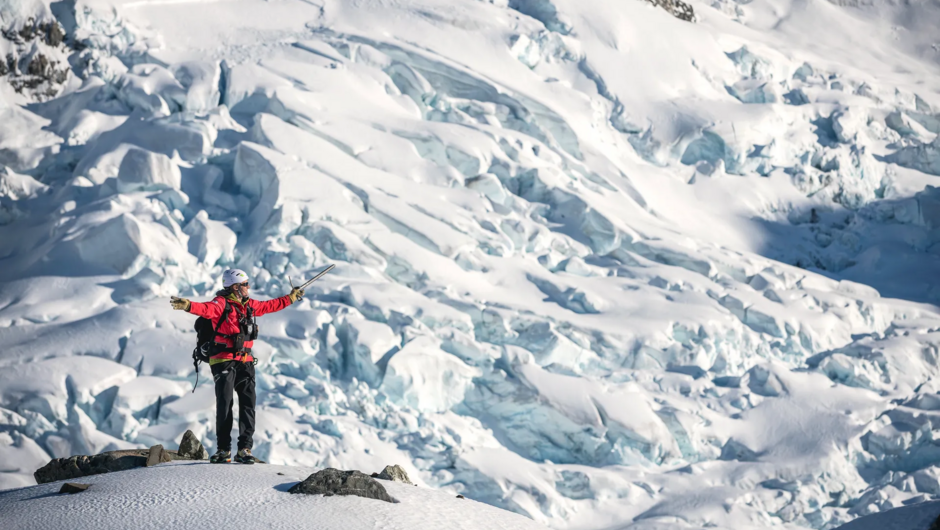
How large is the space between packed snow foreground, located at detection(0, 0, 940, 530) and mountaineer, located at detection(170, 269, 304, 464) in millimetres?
5227

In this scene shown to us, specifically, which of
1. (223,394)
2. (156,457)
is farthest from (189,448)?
(223,394)

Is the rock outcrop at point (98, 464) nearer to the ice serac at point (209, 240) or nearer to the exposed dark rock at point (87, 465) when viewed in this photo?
the exposed dark rock at point (87, 465)

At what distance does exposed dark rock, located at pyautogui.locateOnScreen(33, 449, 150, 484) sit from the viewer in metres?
6.17

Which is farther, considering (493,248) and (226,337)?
(493,248)

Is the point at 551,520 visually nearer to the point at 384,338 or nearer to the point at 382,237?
the point at 384,338

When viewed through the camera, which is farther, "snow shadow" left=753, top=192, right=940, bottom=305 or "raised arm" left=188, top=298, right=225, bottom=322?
"snow shadow" left=753, top=192, right=940, bottom=305

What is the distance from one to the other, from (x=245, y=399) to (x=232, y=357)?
13.2 inches

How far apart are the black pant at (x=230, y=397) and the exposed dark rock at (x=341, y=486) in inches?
40.9

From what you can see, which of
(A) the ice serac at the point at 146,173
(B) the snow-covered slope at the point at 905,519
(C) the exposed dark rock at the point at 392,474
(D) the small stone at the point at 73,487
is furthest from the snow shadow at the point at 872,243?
(D) the small stone at the point at 73,487

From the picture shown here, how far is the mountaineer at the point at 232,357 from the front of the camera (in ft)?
19.7

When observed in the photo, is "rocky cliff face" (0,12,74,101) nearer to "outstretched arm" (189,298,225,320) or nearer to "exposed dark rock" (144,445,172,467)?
"exposed dark rock" (144,445,172,467)

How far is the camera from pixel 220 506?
4.82 metres

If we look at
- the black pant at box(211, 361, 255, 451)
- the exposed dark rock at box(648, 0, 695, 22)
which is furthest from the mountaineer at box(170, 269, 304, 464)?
the exposed dark rock at box(648, 0, 695, 22)

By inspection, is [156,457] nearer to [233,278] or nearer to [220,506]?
[233,278]
